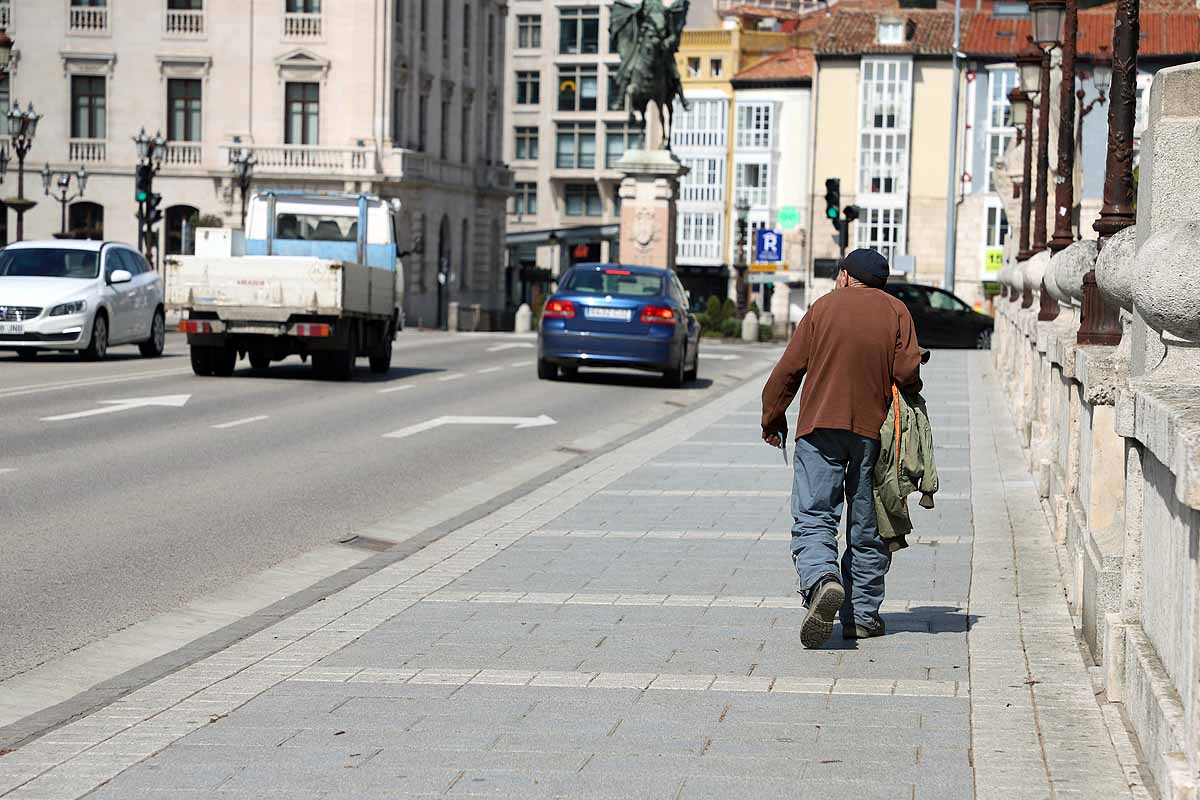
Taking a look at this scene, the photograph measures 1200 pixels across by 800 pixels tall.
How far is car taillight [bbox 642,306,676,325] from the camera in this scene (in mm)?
27078

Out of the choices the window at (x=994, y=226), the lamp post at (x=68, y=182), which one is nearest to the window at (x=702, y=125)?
the window at (x=994, y=226)

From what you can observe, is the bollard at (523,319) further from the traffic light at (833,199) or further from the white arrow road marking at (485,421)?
the white arrow road marking at (485,421)

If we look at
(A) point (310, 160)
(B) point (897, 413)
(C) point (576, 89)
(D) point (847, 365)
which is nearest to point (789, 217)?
(C) point (576, 89)

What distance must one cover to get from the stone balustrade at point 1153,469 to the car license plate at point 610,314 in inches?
703

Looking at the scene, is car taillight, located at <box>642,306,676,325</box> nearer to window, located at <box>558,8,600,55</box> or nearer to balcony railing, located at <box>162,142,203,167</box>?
balcony railing, located at <box>162,142,203,167</box>

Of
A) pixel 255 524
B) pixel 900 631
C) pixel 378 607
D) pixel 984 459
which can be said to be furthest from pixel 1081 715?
pixel 984 459

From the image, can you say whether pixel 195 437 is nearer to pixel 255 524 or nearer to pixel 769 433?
pixel 255 524

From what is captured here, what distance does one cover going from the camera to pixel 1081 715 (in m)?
6.42

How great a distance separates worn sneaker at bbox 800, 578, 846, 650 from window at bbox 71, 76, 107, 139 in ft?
228

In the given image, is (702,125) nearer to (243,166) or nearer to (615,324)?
(243,166)

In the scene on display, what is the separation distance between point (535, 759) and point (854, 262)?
10.1ft

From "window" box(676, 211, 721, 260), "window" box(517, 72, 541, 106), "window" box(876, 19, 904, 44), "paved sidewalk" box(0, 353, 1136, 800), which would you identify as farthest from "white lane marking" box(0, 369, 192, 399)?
"window" box(517, 72, 541, 106)

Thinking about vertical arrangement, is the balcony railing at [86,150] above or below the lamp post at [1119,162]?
above

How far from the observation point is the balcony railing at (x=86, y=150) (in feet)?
239
